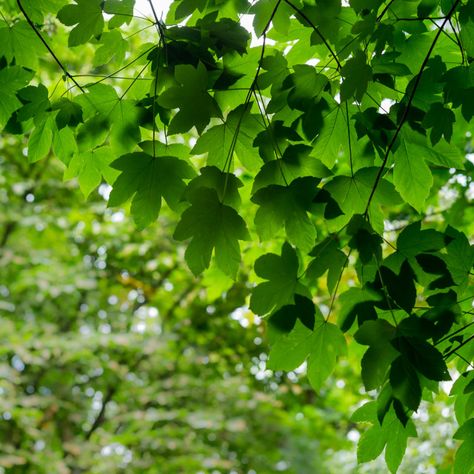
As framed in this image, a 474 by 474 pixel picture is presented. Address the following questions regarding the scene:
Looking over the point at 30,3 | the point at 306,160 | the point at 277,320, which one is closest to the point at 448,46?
the point at 306,160

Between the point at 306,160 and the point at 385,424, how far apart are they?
456mm

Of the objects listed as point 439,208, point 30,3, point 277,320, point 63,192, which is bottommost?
point 277,320

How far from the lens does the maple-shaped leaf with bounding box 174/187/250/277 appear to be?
2.96ft

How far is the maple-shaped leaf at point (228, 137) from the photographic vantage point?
1.03m

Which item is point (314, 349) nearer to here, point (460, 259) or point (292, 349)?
point (292, 349)

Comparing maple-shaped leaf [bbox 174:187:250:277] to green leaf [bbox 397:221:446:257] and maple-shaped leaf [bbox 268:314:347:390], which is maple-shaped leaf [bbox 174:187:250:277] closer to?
maple-shaped leaf [bbox 268:314:347:390]

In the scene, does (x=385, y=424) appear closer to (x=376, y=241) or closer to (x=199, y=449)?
(x=376, y=241)

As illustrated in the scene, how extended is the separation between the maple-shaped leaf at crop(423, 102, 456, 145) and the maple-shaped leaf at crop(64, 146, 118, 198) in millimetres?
630

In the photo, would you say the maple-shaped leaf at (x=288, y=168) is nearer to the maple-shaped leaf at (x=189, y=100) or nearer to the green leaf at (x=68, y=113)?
the maple-shaped leaf at (x=189, y=100)

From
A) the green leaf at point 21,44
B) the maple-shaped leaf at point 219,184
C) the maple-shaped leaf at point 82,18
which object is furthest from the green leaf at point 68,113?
the maple-shaped leaf at point 219,184

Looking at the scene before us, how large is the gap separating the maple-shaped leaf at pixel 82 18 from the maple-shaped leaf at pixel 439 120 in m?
0.60

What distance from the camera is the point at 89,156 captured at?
1.25 metres

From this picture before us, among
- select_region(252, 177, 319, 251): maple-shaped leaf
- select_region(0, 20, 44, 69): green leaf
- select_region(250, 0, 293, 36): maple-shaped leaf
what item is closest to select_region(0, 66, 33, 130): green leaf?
select_region(0, 20, 44, 69): green leaf

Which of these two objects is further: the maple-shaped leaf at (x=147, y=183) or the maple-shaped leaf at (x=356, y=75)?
the maple-shaped leaf at (x=147, y=183)
